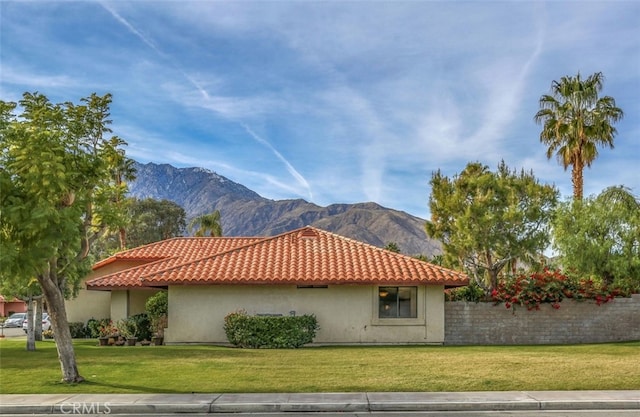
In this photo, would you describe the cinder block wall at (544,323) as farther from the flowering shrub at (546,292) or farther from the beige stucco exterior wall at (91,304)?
the beige stucco exterior wall at (91,304)

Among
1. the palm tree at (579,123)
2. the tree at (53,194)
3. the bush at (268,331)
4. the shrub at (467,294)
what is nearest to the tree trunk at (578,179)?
the palm tree at (579,123)

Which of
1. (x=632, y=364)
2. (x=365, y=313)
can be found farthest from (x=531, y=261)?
(x=632, y=364)

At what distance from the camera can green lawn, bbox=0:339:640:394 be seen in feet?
47.0

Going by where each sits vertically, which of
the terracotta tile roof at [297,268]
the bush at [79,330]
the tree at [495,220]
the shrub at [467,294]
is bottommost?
the bush at [79,330]

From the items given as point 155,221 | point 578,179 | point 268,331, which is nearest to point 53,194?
point 268,331

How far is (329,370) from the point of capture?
16.7 m

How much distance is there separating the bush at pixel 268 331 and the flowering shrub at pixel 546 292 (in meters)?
8.17

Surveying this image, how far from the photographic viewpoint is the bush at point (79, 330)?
33.3 meters

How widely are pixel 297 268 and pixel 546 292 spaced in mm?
10109

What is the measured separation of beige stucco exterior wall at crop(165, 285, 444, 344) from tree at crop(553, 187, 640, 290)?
7.99m

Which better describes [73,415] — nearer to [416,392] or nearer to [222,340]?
[416,392]

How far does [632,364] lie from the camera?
673 inches

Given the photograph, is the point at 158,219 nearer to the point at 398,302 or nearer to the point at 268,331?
the point at 398,302

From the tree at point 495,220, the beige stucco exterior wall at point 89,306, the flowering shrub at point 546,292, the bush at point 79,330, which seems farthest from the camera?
the beige stucco exterior wall at point 89,306
